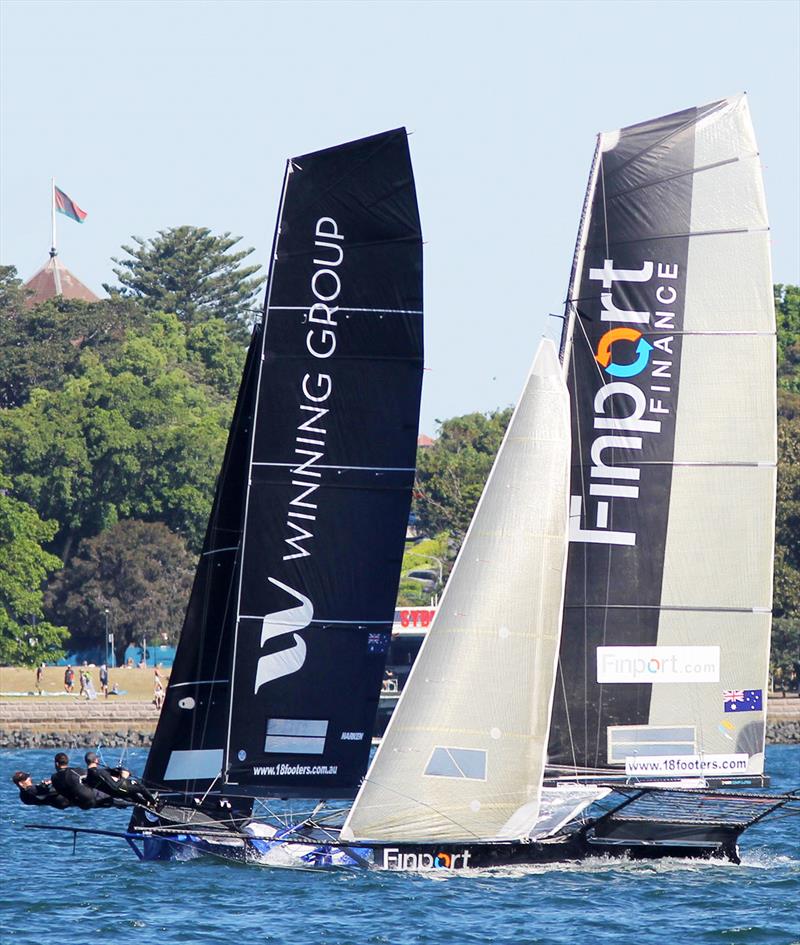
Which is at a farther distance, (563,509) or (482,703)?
(563,509)

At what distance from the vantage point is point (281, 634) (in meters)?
24.1

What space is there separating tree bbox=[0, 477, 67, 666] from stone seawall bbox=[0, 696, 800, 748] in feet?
15.3

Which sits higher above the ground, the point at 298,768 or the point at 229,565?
the point at 229,565

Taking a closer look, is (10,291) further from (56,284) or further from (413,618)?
(413,618)

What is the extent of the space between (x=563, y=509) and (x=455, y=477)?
56923 millimetres

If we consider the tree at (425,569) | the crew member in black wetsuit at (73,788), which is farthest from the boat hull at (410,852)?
the tree at (425,569)

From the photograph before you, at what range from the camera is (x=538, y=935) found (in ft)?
66.5

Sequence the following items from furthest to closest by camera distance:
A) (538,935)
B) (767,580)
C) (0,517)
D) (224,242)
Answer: (224,242) < (0,517) < (767,580) < (538,935)

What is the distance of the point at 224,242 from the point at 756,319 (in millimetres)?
98926

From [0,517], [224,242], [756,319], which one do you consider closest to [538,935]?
[756,319]

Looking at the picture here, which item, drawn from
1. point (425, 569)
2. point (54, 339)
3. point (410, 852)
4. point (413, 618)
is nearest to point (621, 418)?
point (410, 852)

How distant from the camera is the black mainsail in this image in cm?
2400

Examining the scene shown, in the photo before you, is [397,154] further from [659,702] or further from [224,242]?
[224,242]

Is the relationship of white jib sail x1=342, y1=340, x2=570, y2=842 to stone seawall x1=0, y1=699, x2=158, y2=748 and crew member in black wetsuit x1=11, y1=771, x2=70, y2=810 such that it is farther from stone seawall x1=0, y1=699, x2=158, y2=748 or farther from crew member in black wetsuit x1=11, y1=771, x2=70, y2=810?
stone seawall x1=0, y1=699, x2=158, y2=748
